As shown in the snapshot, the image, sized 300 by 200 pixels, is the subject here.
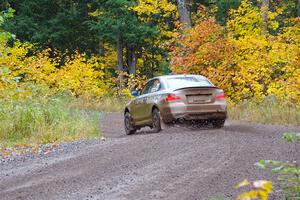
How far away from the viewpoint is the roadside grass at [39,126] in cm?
1424

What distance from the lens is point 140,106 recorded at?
49.4 feet

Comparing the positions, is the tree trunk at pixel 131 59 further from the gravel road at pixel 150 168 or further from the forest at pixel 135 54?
the gravel road at pixel 150 168

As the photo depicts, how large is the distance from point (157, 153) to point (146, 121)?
14.5 feet

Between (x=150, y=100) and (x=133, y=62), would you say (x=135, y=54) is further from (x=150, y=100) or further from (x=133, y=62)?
(x=150, y=100)

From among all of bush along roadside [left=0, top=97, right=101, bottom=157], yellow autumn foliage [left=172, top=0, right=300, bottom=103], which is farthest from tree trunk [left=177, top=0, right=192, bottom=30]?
bush along roadside [left=0, top=97, right=101, bottom=157]

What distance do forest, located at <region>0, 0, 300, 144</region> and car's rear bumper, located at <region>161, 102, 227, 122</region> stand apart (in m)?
2.99

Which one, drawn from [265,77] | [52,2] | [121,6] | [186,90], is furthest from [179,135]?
[52,2]

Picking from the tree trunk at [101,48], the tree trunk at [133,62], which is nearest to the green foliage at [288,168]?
the tree trunk at [133,62]

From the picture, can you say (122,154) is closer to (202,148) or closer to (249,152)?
(202,148)

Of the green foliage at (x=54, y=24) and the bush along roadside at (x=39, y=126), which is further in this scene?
the green foliage at (x=54, y=24)

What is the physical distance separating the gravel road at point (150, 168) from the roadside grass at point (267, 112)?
3.98m

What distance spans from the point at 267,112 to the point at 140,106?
5019 mm

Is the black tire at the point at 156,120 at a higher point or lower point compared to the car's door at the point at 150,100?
lower

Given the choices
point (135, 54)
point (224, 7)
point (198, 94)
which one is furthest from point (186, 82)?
point (135, 54)
